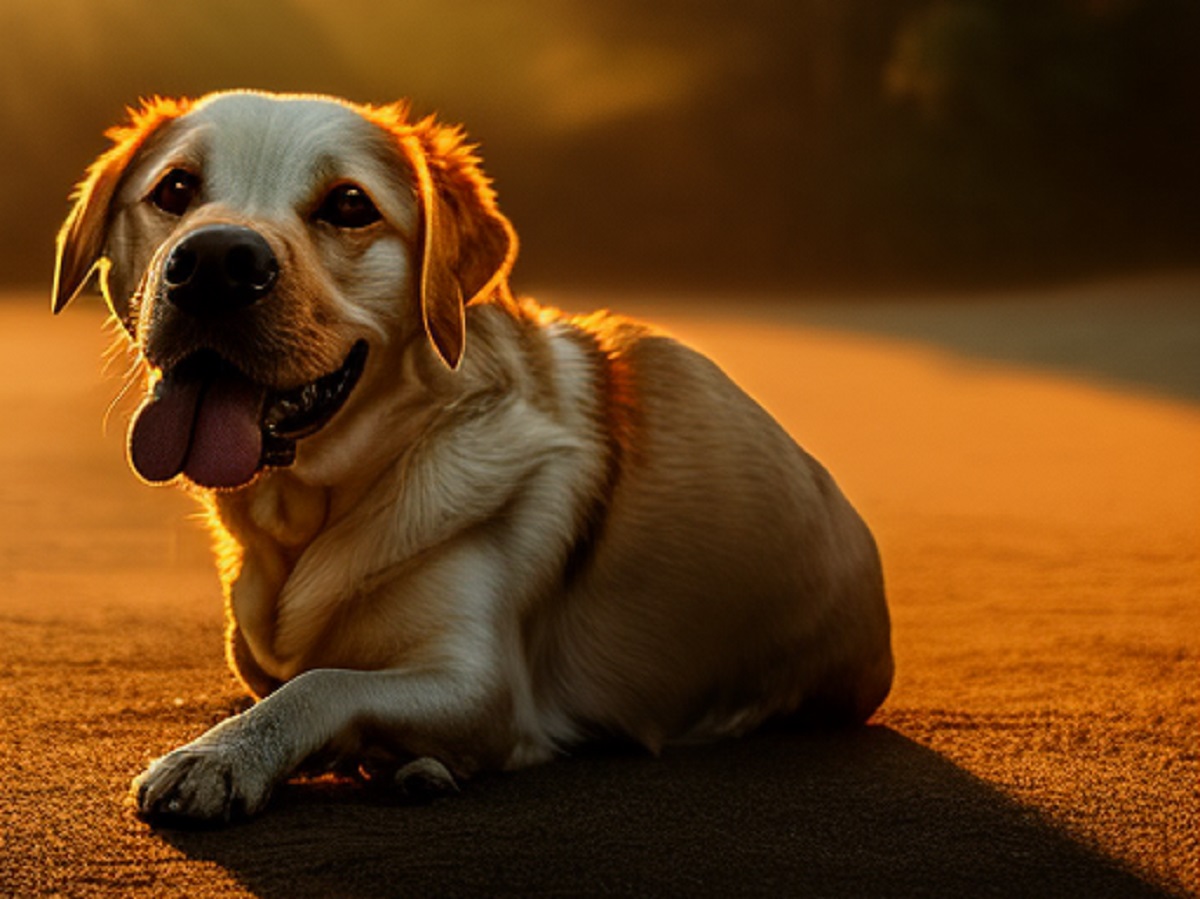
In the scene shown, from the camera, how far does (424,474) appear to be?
3.64 meters

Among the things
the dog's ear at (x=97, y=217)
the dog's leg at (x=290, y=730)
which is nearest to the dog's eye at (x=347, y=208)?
the dog's ear at (x=97, y=217)

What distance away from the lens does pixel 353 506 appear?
3.68m

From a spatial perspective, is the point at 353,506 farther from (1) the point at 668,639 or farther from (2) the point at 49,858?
(2) the point at 49,858

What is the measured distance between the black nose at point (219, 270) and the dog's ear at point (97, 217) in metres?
0.54

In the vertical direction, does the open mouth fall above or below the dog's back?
above

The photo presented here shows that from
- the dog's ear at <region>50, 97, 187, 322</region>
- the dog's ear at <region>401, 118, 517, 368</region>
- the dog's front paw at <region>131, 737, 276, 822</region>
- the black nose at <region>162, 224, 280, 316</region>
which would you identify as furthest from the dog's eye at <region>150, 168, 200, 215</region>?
the dog's front paw at <region>131, 737, 276, 822</region>

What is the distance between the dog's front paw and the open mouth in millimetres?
558

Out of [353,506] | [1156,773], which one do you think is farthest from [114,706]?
[1156,773]

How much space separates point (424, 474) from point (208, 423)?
0.50 metres

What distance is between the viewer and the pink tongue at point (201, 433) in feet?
11.0

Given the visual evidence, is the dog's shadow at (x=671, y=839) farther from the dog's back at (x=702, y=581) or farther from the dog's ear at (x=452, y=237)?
→ the dog's ear at (x=452, y=237)

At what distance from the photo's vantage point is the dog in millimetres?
3346

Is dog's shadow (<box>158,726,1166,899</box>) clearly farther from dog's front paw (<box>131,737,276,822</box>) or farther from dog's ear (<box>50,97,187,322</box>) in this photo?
dog's ear (<box>50,97,187,322</box>)

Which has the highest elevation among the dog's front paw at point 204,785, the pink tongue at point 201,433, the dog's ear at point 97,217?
the dog's ear at point 97,217
